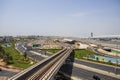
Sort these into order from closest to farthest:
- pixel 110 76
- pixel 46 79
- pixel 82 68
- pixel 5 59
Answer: pixel 46 79
pixel 110 76
pixel 82 68
pixel 5 59

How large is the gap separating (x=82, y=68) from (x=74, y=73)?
9952 mm

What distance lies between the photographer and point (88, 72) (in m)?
70.9

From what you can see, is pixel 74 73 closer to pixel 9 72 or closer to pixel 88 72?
pixel 88 72

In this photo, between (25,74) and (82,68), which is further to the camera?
(82,68)

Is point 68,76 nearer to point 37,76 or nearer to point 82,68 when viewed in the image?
point 82,68

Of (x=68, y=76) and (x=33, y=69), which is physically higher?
(x=33, y=69)

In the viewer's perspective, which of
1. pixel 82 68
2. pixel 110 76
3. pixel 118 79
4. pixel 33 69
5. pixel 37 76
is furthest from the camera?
pixel 82 68

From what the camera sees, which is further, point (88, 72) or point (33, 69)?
point (88, 72)

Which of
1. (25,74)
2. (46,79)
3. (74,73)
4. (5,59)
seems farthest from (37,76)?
(5,59)

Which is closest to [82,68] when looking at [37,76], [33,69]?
[33,69]

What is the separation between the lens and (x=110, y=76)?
64312 mm

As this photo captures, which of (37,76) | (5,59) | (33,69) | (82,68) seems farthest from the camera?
(5,59)

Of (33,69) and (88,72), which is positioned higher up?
(33,69)

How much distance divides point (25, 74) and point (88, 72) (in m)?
31.2
